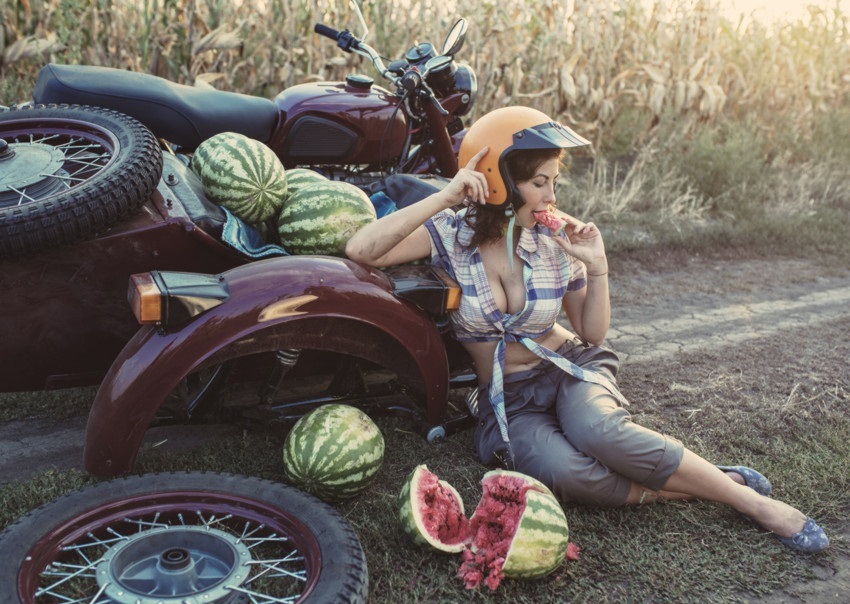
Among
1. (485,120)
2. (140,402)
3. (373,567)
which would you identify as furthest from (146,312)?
(485,120)

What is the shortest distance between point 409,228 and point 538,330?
0.73 meters

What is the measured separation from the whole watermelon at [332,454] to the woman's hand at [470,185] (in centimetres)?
96

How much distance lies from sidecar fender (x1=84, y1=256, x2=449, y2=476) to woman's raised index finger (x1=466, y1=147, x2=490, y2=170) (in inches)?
22.3

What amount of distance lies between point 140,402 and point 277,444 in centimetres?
86

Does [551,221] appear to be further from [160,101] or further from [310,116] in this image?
[160,101]

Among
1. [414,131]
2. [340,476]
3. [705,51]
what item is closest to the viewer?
[340,476]

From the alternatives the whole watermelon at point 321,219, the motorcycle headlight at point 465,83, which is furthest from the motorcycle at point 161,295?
the motorcycle headlight at point 465,83

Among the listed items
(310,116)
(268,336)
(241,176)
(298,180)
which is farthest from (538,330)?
(310,116)

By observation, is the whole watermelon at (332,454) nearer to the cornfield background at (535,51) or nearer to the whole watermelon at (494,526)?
the whole watermelon at (494,526)

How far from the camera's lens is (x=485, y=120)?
3.20 meters

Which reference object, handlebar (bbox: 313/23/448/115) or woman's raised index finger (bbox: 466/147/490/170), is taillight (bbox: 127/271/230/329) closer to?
woman's raised index finger (bbox: 466/147/490/170)

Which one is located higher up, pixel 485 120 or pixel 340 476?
pixel 485 120

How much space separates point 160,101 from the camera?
12.0 ft

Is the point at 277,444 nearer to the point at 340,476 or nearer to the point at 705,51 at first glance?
the point at 340,476
